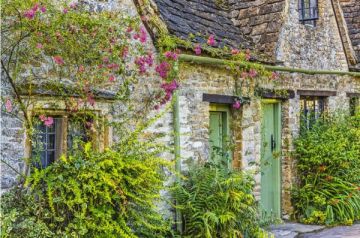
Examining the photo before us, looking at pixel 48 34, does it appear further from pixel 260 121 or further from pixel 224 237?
pixel 260 121

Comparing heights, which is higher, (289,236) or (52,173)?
(52,173)

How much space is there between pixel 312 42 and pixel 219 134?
3444 millimetres

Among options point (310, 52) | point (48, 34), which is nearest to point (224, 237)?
point (48, 34)

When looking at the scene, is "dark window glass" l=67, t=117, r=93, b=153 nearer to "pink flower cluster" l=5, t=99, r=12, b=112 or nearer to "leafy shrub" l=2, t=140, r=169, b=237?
"leafy shrub" l=2, t=140, r=169, b=237

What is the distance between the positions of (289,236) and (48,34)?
558 cm

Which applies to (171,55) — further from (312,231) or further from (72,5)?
(312,231)

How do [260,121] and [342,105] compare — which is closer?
[260,121]

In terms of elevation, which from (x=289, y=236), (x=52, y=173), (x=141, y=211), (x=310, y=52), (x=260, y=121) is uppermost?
(x=310, y=52)

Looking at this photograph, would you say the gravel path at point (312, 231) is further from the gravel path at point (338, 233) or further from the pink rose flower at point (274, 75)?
the pink rose flower at point (274, 75)

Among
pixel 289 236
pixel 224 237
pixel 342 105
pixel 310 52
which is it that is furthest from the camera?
pixel 342 105

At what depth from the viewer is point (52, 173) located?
7137mm

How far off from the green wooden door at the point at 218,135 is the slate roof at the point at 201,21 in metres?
1.30

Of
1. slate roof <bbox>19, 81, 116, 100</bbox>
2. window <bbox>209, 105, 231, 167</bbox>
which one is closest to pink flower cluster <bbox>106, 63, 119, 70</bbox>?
slate roof <bbox>19, 81, 116, 100</bbox>

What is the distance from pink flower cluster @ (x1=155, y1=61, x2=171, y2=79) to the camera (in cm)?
906
